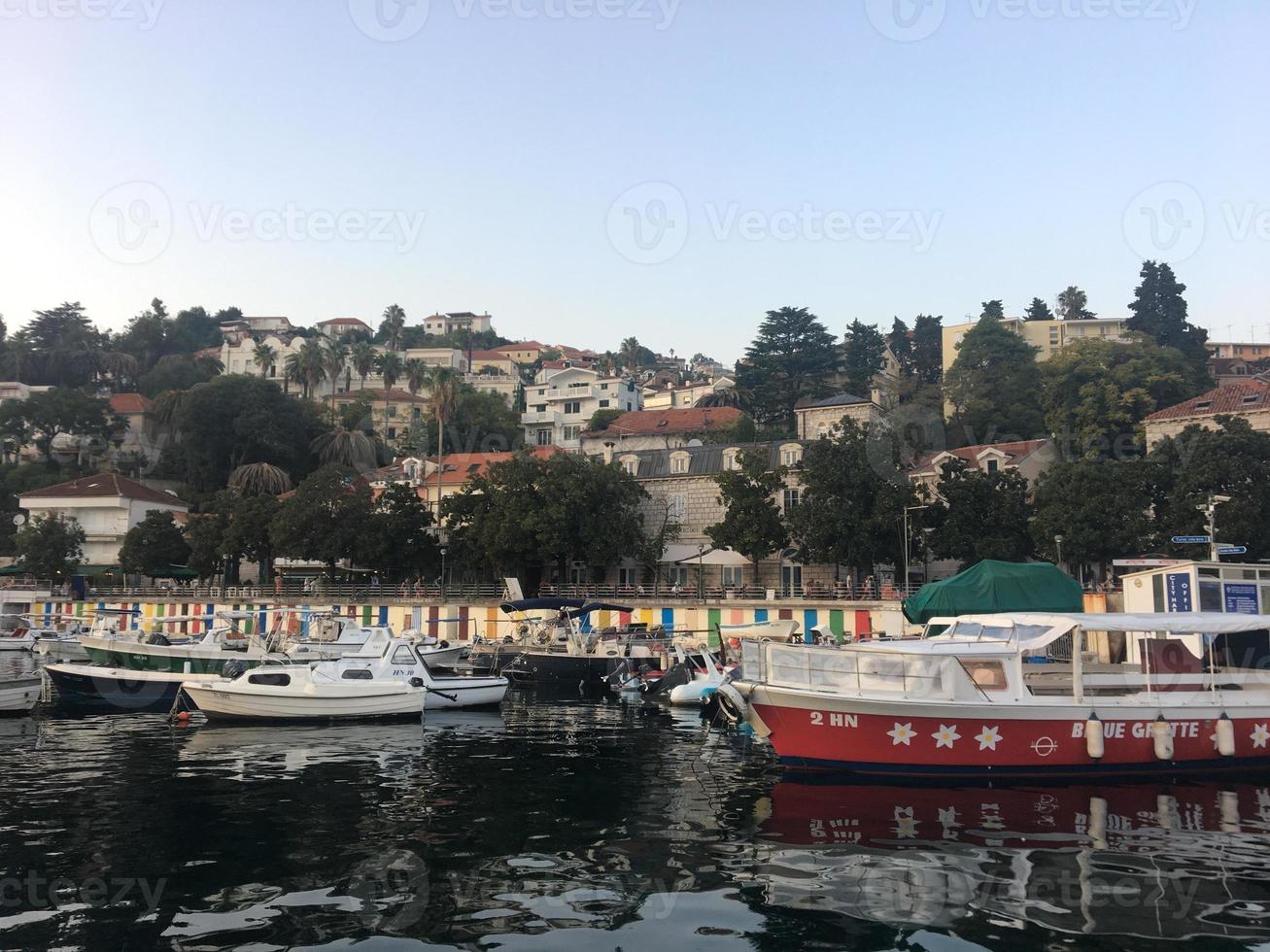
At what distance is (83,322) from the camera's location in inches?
5581

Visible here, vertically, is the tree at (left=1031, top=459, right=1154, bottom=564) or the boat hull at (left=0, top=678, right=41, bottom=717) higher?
the tree at (left=1031, top=459, right=1154, bottom=564)

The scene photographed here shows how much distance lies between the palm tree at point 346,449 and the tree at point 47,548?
24837 millimetres

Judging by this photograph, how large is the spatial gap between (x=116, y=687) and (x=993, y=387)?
7828cm

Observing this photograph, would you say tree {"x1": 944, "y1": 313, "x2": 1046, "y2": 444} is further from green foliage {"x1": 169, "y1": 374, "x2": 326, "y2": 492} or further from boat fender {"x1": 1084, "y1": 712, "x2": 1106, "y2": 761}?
boat fender {"x1": 1084, "y1": 712, "x2": 1106, "y2": 761}

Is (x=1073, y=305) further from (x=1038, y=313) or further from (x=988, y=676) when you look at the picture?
(x=988, y=676)

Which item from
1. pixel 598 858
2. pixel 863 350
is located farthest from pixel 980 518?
pixel 863 350

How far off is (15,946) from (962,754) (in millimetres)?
15833

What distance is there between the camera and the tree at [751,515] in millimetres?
60906

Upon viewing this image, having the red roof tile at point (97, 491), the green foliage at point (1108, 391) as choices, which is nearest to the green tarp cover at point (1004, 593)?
the green foliage at point (1108, 391)

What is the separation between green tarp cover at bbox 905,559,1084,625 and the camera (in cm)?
3066

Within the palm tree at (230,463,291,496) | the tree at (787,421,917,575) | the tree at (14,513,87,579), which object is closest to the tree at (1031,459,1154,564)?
the tree at (787,421,917,575)

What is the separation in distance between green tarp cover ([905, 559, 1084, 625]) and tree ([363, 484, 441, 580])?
45.1 meters

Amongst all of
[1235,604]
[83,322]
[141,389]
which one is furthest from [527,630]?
[83,322]

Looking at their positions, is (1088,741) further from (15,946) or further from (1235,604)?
(15,946)
